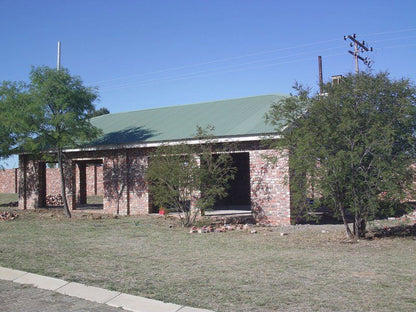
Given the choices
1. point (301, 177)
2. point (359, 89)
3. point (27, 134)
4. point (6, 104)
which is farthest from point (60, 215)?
point (359, 89)

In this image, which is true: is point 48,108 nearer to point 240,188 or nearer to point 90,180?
point 240,188

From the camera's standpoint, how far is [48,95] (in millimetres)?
17047

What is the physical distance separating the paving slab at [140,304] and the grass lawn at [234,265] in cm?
20

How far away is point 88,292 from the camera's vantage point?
662 cm

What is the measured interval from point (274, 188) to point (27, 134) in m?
9.97

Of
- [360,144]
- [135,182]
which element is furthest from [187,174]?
[360,144]

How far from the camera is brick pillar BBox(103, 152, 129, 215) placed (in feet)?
62.3

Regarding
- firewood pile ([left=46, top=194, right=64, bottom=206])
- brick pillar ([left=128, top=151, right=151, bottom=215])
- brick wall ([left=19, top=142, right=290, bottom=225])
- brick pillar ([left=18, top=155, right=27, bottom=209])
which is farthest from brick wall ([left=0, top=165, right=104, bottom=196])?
brick pillar ([left=128, top=151, right=151, bottom=215])

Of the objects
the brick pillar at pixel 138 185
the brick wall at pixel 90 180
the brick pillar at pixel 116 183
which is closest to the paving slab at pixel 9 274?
the brick pillar at pixel 138 185

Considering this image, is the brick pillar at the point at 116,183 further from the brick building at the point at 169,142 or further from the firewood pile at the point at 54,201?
the firewood pile at the point at 54,201

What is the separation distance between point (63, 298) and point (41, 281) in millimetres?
1076

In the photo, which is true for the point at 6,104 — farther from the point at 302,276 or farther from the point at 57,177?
the point at 57,177

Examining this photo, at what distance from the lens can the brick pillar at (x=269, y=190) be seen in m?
14.9

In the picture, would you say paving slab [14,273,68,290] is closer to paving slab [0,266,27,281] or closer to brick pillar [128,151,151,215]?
paving slab [0,266,27,281]
